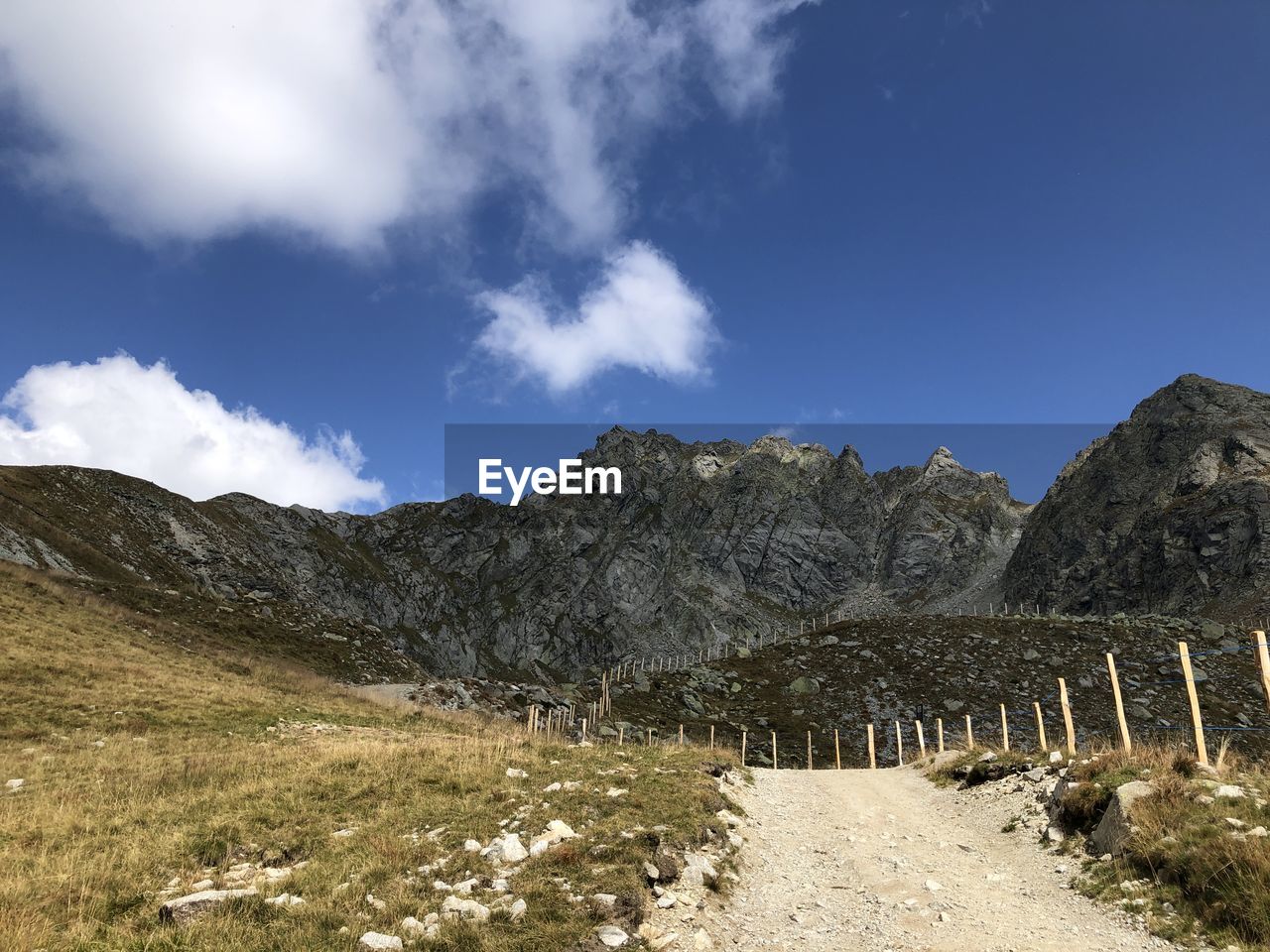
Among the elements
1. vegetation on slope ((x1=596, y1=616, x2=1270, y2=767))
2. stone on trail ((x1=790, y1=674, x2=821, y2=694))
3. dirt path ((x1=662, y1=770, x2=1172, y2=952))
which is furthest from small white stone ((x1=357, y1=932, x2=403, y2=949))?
stone on trail ((x1=790, y1=674, x2=821, y2=694))

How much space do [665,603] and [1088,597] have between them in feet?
317

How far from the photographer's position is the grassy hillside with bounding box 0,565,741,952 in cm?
866

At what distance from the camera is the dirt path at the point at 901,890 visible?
29.4 ft

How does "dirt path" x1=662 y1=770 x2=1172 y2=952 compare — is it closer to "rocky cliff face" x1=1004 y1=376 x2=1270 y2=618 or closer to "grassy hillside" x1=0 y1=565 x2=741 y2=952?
"grassy hillside" x1=0 y1=565 x2=741 y2=952

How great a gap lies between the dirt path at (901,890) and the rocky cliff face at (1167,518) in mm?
110092

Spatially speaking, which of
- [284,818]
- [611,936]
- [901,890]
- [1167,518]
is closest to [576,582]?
[1167,518]

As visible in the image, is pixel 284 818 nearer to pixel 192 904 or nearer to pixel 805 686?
pixel 192 904

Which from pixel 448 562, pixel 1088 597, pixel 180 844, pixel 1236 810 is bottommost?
pixel 180 844

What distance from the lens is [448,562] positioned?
647ft

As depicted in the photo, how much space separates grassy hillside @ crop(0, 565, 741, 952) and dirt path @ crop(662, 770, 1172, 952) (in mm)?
1556

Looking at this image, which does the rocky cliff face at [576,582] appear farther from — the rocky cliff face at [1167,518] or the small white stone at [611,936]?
the small white stone at [611,936]

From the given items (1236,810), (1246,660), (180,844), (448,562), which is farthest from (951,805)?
(448,562)

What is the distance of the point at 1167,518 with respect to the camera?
122m

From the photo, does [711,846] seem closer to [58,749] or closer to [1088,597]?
[58,749]
